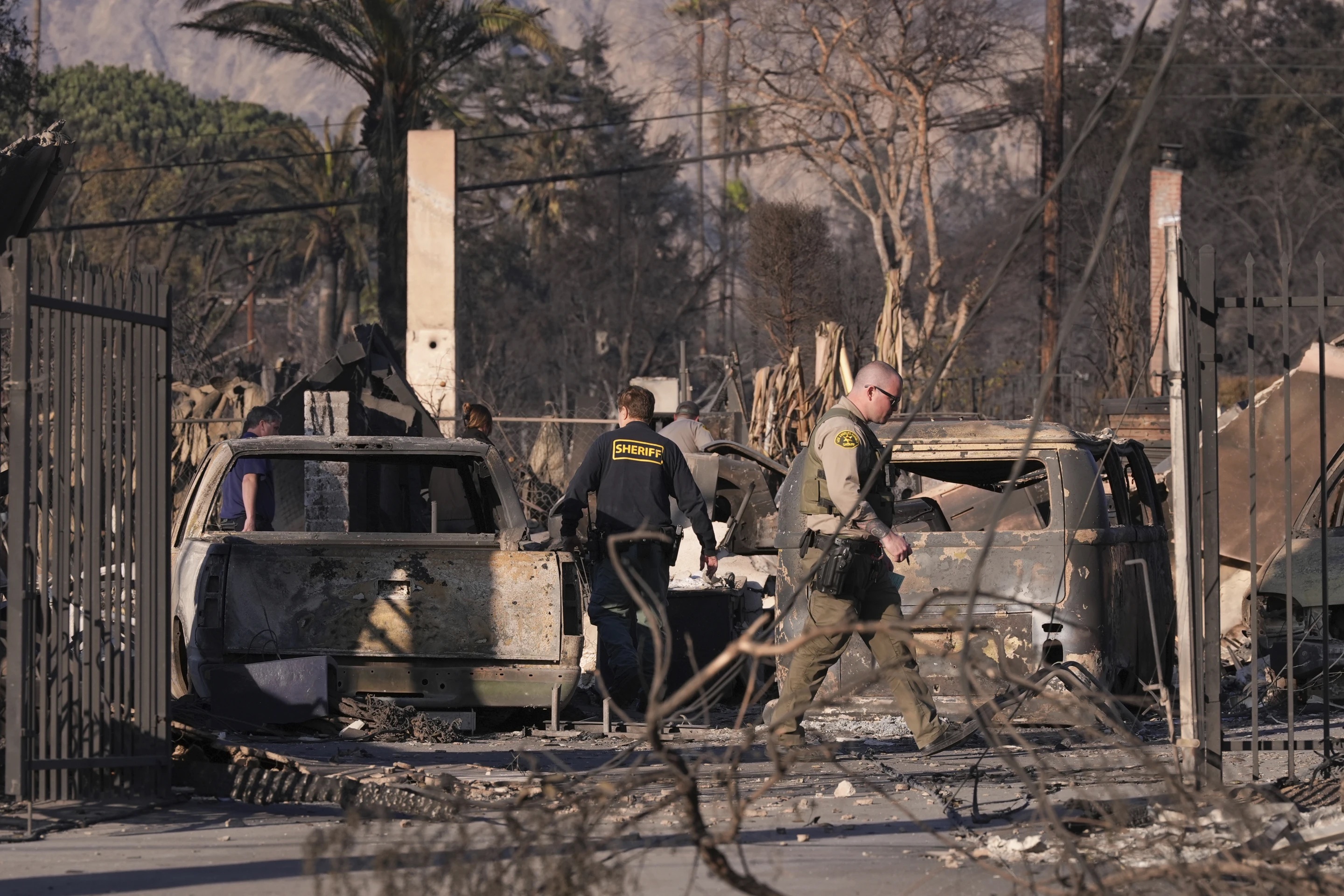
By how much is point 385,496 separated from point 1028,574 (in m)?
5.60

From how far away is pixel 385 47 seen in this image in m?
25.3

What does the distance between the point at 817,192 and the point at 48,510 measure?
32470mm

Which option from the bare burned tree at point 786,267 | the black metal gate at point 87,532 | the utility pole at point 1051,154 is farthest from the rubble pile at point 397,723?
the utility pole at point 1051,154

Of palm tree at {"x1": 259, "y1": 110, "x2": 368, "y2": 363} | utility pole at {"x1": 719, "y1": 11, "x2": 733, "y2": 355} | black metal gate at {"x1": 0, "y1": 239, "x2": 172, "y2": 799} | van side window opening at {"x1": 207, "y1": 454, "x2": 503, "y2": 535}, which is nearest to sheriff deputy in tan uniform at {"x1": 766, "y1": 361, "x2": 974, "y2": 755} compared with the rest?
van side window opening at {"x1": 207, "y1": 454, "x2": 503, "y2": 535}

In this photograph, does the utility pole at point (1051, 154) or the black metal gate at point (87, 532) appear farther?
the utility pole at point (1051, 154)

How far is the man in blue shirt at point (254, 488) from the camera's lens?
1020 centimetres

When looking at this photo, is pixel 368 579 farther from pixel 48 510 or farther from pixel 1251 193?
pixel 1251 193

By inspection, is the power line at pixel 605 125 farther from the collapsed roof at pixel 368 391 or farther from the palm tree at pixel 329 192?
the collapsed roof at pixel 368 391

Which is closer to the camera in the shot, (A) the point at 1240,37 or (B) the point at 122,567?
(B) the point at 122,567

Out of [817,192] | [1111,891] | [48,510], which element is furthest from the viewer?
[817,192]

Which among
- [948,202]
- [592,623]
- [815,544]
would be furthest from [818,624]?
[948,202]

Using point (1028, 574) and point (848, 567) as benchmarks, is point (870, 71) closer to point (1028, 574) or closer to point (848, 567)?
point (1028, 574)

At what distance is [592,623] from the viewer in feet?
29.1

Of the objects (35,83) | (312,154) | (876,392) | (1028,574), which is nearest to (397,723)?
(876,392)
